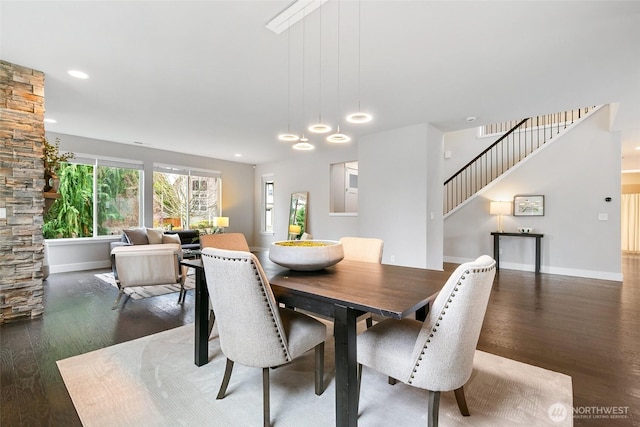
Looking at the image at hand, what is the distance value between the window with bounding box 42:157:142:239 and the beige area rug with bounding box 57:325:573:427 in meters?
4.83

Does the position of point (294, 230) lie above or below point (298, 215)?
below

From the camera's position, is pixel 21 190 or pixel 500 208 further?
pixel 500 208

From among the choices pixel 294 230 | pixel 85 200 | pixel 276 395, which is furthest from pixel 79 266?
pixel 276 395

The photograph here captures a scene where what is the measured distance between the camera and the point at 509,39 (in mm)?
2514

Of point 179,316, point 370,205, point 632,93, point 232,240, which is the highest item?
point 632,93

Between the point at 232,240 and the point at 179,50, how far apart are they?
1.83 metres

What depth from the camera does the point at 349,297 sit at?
136 centimetres

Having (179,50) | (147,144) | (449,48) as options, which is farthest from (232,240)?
(147,144)

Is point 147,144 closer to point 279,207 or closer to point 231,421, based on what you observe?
point 279,207

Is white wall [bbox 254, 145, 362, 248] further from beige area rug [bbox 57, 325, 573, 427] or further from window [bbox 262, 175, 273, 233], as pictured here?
beige area rug [bbox 57, 325, 573, 427]

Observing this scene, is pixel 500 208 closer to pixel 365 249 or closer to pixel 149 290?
pixel 365 249

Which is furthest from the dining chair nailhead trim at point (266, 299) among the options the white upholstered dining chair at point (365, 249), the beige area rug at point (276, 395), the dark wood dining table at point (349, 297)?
the white upholstered dining chair at point (365, 249)

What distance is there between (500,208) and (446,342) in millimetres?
5550

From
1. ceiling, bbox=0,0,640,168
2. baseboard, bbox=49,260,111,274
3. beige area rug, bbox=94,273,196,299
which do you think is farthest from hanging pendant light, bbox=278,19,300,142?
baseboard, bbox=49,260,111,274
